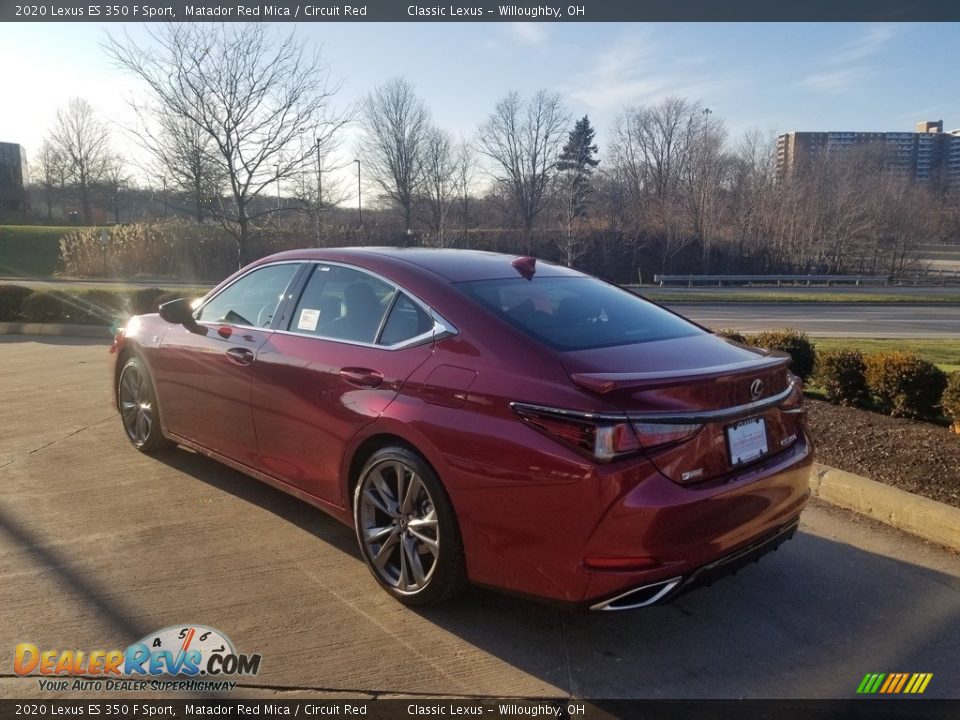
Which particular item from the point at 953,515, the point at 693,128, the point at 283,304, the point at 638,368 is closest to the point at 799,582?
the point at 953,515

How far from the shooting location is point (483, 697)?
2637 mm

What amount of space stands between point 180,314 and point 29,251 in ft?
158

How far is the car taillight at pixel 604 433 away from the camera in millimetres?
2576

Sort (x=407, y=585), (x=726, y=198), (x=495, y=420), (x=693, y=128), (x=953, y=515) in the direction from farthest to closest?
(x=693, y=128) < (x=726, y=198) < (x=953, y=515) < (x=407, y=585) < (x=495, y=420)

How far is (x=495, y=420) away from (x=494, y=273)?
1.18m

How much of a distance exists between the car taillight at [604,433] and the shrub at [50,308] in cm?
1324

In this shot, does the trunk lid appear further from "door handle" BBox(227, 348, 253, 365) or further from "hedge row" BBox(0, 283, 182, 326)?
"hedge row" BBox(0, 283, 182, 326)

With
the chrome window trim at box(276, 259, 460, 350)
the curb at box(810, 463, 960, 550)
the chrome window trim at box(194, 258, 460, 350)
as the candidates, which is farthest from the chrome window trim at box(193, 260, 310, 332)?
the curb at box(810, 463, 960, 550)

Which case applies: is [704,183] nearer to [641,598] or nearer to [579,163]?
[579,163]

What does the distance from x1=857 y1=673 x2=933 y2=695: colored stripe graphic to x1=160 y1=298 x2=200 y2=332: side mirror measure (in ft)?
13.8

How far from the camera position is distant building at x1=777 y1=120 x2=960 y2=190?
178 ft

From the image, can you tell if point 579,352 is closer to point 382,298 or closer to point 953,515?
point 382,298

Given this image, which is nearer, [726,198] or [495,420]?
[495,420]

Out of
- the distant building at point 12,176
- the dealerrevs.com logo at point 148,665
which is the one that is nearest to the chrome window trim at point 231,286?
the dealerrevs.com logo at point 148,665
